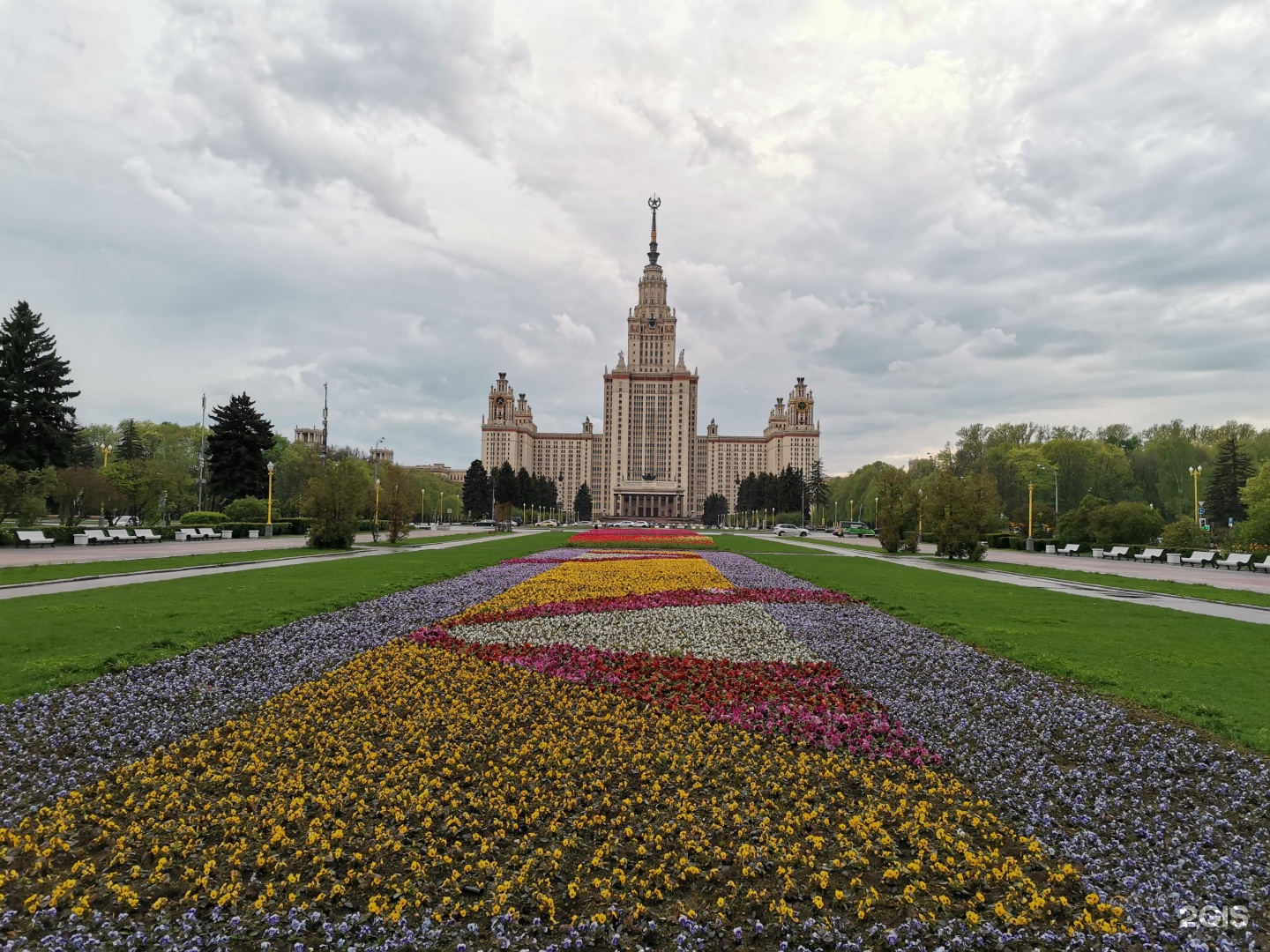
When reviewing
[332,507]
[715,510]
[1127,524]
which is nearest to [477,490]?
[715,510]

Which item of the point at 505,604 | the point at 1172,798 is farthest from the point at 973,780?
the point at 505,604

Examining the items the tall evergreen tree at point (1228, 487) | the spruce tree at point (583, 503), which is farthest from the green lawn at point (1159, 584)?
the spruce tree at point (583, 503)

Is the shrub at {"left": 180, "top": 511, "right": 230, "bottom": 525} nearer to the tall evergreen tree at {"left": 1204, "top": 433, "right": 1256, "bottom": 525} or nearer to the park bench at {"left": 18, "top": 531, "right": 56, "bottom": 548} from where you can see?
the park bench at {"left": 18, "top": 531, "right": 56, "bottom": 548}

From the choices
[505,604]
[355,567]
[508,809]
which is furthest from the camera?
[355,567]

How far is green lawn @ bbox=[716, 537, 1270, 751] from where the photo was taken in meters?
8.29

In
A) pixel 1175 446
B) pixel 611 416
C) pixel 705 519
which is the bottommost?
pixel 705 519

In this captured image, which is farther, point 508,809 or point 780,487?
point 780,487

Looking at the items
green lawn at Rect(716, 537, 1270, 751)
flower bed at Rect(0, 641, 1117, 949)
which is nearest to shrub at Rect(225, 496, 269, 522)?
green lawn at Rect(716, 537, 1270, 751)

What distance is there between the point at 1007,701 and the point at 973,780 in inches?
111

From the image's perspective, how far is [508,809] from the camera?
541 centimetres

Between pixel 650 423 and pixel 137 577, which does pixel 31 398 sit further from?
pixel 650 423

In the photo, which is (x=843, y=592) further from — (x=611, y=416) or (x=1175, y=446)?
(x=611, y=416)

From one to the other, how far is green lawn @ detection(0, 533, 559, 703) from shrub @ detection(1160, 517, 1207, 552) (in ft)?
148

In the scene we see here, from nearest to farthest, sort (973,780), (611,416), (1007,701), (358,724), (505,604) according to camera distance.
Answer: (973,780)
(358,724)
(1007,701)
(505,604)
(611,416)
